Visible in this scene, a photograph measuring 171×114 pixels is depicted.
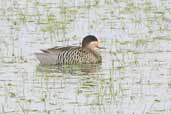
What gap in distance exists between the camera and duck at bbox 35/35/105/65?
1514 cm

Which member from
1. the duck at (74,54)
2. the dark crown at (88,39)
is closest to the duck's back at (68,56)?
the duck at (74,54)

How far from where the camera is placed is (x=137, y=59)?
588 inches

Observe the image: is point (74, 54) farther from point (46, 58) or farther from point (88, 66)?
point (46, 58)

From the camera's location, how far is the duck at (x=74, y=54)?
15141 millimetres

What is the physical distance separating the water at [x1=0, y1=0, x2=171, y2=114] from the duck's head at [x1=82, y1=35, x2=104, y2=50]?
21 centimetres

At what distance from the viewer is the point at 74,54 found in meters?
15.7

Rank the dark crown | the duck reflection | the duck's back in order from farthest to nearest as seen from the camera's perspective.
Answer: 1. the dark crown
2. the duck's back
3. the duck reflection

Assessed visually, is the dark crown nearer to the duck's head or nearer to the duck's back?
the duck's head

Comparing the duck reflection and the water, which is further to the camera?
the duck reflection

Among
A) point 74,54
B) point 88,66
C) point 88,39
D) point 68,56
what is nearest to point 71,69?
point 88,66

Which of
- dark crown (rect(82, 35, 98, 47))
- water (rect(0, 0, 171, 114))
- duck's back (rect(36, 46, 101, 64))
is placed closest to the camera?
water (rect(0, 0, 171, 114))

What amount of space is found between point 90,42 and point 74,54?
56 centimetres

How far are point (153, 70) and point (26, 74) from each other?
195 cm

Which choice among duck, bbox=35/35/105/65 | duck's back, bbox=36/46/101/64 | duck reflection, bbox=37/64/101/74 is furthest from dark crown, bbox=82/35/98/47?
duck reflection, bbox=37/64/101/74
